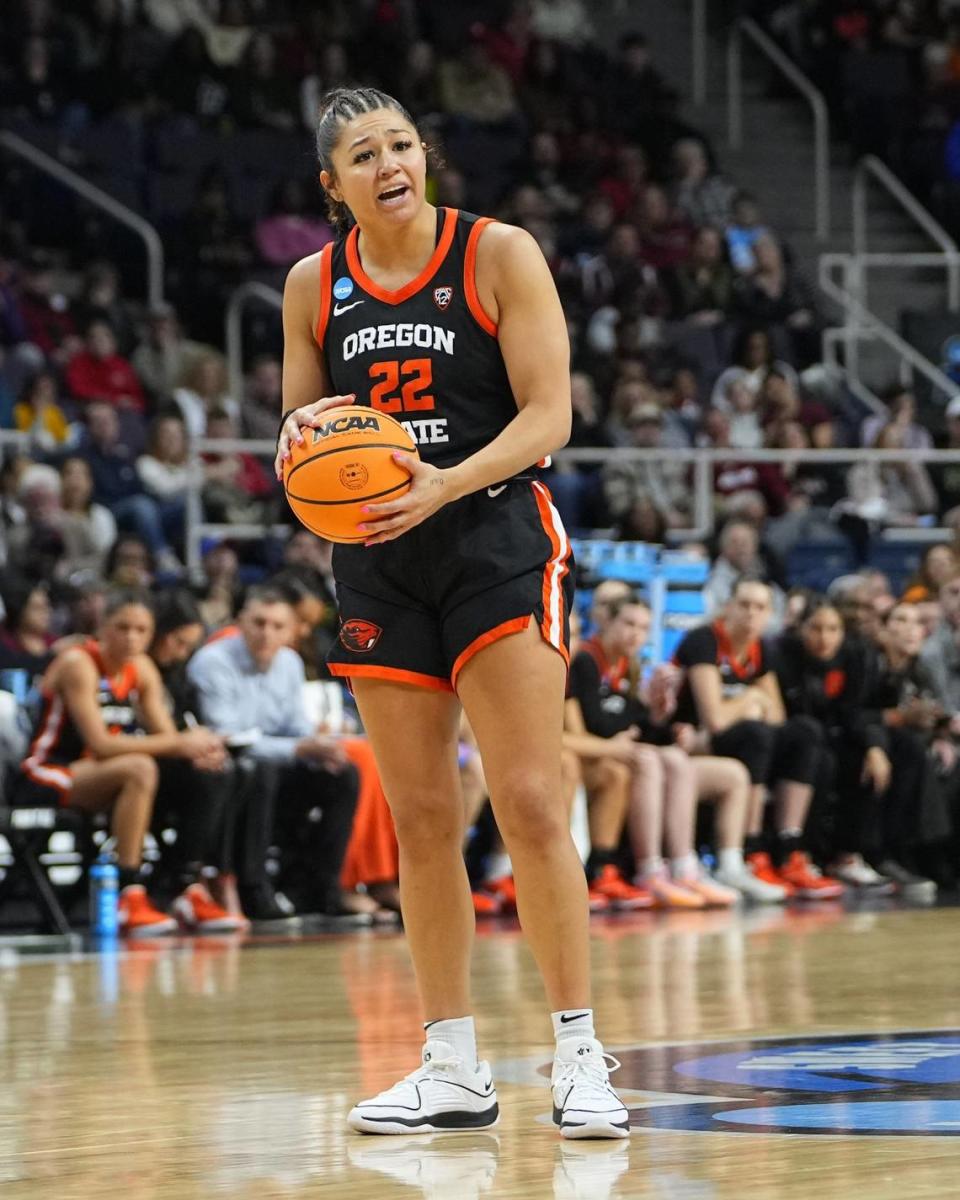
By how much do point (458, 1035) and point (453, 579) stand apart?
79 cm

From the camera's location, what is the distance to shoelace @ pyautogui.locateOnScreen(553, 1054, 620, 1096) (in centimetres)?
378

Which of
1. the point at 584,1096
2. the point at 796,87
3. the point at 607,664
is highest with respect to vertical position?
the point at 796,87

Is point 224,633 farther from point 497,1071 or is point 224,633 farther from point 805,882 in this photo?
point 497,1071

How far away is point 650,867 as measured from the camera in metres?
9.88

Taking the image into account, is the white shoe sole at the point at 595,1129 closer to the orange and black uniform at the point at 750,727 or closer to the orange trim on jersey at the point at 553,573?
the orange trim on jersey at the point at 553,573

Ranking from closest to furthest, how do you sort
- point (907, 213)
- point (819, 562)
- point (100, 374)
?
point (819, 562) → point (100, 374) → point (907, 213)

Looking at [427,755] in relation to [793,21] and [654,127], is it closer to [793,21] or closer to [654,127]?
[654,127]

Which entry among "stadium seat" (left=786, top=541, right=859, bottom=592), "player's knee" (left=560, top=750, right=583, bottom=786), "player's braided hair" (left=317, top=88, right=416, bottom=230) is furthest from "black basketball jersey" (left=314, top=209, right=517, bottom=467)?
"stadium seat" (left=786, top=541, right=859, bottom=592)

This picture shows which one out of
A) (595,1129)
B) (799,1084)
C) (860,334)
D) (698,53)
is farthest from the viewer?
(698,53)

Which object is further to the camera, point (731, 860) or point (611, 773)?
point (731, 860)

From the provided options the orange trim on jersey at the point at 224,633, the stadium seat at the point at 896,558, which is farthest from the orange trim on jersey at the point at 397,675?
the stadium seat at the point at 896,558

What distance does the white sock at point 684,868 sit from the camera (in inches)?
393

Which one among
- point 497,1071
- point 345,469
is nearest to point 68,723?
point 497,1071

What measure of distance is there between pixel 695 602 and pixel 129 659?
3.84 m
